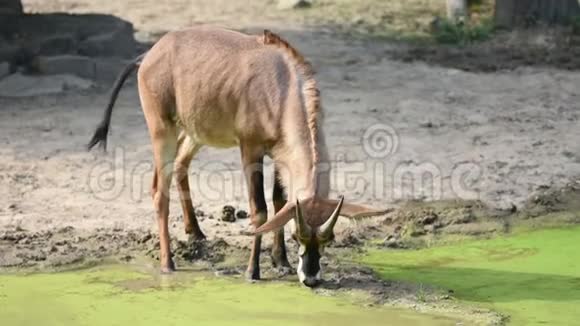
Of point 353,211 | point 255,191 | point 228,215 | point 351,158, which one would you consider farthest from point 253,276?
point 351,158

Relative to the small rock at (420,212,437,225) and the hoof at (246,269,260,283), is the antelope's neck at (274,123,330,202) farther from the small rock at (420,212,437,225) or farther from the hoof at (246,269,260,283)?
the small rock at (420,212,437,225)

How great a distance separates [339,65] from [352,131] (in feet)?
8.78

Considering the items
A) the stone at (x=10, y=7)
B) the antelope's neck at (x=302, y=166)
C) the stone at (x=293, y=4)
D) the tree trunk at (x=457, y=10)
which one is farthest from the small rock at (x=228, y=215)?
the stone at (x=293, y=4)

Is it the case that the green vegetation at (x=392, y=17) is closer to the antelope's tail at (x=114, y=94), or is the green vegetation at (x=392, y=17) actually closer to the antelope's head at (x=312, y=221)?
the antelope's tail at (x=114, y=94)

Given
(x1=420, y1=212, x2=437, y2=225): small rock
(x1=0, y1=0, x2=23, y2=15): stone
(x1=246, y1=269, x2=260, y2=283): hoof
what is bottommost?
(x1=420, y1=212, x2=437, y2=225): small rock

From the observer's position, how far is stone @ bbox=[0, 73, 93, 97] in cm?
1309

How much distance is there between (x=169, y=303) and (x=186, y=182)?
1.57 meters

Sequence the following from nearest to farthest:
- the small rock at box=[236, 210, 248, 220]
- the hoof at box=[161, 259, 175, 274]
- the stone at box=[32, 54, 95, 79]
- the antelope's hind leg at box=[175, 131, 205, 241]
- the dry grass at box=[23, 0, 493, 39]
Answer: the hoof at box=[161, 259, 175, 274]
the antelope's hind leg at box=[175, 131, 205, 241]
the small rock at box=[236, 210, 248, 220]
the stone at box=[32, 54, 95, 79]
the dry grass at box=[23, 0, 493, 39]

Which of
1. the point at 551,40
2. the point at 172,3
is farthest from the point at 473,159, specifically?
the point at 172,3

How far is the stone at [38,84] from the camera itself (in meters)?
13.1

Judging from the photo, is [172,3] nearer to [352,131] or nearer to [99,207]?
[352,131]

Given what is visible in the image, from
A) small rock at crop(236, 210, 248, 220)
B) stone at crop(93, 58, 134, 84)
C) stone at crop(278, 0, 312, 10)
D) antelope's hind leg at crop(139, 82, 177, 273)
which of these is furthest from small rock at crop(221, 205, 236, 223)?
stone at crop(278, 0, 312, 10)

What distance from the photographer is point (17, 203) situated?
10102mm

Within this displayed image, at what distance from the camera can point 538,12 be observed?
1605 centimetres
